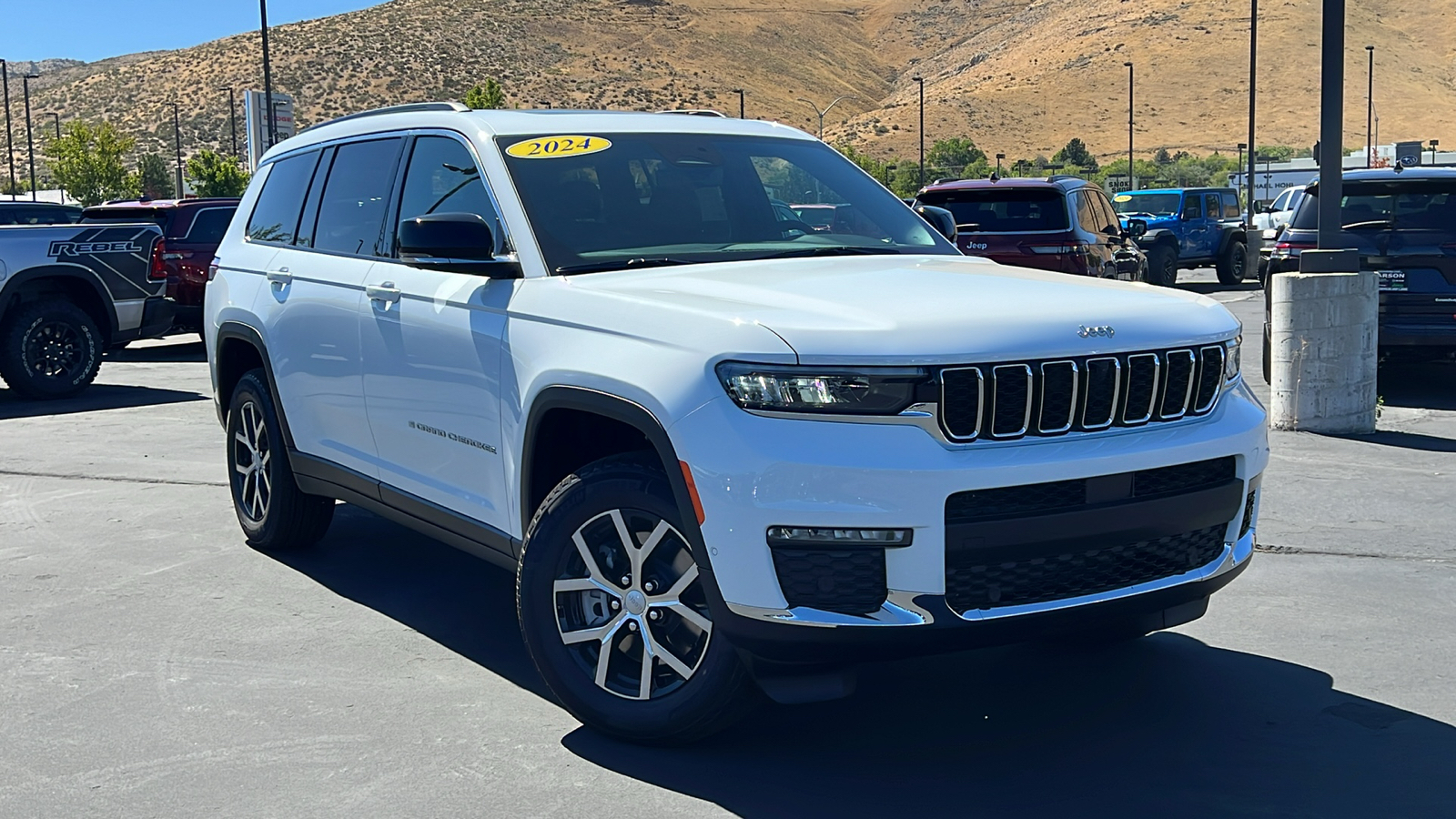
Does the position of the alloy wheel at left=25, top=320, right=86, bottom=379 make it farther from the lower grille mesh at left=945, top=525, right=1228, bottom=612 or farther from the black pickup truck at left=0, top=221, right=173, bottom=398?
the lower grille mesh at left=945, top=525, right=1228, bottom=612

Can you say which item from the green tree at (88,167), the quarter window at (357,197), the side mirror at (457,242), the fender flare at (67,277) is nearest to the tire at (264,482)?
the quarter window at (357,197)

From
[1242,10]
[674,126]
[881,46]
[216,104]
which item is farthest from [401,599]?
[881,46]

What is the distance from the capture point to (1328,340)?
957 cm

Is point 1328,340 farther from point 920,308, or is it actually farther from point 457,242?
point 457,242

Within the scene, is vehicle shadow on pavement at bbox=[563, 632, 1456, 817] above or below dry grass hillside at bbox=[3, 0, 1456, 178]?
below

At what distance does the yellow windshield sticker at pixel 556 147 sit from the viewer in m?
5.10

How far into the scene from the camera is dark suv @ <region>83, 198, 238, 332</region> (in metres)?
18.0

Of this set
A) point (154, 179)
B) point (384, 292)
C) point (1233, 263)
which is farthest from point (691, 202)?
point (154, 179)

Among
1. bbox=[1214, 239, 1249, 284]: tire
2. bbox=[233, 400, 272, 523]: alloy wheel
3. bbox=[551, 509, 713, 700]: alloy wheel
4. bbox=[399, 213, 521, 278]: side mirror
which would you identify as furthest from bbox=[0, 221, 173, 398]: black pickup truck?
bbox=[1214, 239, 1249, 284]: tire

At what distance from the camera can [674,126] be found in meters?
5.59

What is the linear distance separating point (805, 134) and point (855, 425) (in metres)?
2.64

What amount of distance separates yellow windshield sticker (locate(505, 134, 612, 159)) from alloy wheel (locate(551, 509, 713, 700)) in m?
1.46

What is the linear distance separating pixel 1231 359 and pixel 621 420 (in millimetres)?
1840

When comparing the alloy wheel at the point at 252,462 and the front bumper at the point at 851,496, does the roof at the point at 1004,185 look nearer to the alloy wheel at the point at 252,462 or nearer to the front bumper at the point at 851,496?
the alloy wheel at the point at 252,462
